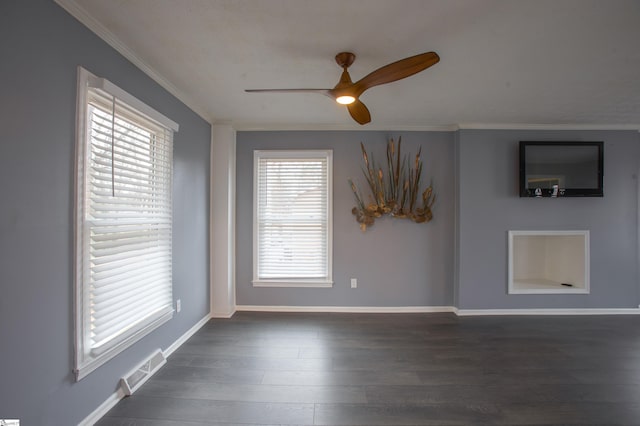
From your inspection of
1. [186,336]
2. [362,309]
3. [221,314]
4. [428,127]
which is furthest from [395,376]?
[428,127]

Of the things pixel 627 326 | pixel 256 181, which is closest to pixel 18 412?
pixel 256 181

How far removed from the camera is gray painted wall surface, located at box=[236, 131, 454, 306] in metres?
3.47

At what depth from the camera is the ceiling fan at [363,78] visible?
1511 mm

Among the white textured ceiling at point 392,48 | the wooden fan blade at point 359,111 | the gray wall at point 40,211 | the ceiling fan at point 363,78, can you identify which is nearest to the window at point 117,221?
the gray wall at point 40,211

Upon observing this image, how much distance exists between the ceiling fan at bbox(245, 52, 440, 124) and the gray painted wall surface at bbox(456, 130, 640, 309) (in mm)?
2050

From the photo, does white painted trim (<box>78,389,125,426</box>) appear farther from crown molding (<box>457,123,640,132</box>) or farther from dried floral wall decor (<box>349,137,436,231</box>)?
crown molding (<box>457,123,640,132</box>)

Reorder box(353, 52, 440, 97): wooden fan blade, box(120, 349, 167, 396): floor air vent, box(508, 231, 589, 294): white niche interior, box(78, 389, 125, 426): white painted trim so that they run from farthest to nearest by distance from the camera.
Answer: box(508, 231, 589, 294): white niche interior
box(120, 349, 167, 396): floor air vent
box(78, 389, 125, 426): white painted trim
box(353, 52, 440, 97): wooden fan blade

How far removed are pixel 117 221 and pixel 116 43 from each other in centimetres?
116

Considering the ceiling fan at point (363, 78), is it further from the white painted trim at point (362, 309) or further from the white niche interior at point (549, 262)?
the white niche interior at point (549, 262)

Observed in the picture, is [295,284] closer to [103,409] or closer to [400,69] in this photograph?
[103,409]

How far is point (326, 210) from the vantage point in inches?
137

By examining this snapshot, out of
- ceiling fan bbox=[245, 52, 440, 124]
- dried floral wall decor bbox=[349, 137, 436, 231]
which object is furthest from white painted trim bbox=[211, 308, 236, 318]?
ceiling fan bbox=[245, 52, 440, 124]

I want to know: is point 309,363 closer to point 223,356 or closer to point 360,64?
point 223,356

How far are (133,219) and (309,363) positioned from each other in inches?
69.0
